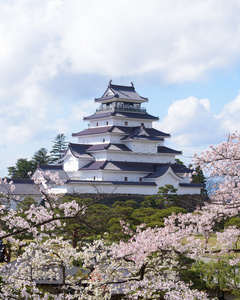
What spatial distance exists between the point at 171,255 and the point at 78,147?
31833mm

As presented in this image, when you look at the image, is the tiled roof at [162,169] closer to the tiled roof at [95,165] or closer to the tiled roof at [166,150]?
the tiled roof at [166,150]

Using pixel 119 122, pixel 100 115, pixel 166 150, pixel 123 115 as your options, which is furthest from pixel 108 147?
pixel 166 150

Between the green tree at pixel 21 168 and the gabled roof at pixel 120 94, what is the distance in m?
14.6

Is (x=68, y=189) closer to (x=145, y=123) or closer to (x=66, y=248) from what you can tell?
(x=145, y=123)

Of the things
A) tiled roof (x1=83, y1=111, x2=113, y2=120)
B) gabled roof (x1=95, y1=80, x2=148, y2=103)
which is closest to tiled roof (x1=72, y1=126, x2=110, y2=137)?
tiled roof (x1=83, y1=111, x2=113, y2=120)

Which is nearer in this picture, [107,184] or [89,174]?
[107,184]

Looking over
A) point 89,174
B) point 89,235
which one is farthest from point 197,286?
point 89,174

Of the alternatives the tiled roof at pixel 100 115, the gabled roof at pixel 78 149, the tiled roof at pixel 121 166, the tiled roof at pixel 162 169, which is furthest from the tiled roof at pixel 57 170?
the tiled roof at pixel 162 169

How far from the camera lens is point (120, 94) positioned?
147 ft

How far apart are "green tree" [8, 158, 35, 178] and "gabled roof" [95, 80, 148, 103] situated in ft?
47.9

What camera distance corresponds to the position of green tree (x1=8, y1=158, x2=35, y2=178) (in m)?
53.7

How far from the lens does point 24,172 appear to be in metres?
53.8

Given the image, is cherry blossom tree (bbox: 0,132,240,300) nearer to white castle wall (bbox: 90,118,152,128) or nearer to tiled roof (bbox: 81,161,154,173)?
tiled roof (bbox: 81,161,154,173)

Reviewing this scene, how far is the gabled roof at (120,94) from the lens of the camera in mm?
44312
